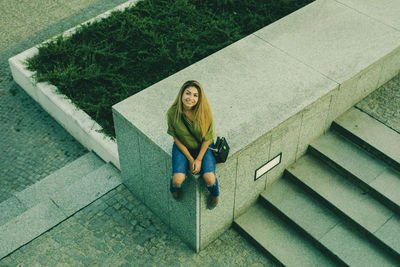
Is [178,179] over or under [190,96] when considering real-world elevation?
under

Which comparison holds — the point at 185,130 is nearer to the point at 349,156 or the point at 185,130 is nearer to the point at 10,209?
the point at 349,156

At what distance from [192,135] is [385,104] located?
3.69 metres

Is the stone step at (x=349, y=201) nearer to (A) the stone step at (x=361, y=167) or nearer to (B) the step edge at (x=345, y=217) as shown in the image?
(B) the step edge at (x=345, y=217)

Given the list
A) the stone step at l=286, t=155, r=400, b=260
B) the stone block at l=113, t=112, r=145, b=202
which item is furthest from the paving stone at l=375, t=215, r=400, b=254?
the stone block at l=113, t=112, r=145, b=202

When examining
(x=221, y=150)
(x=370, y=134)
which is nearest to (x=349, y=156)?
(x=370, y=134)

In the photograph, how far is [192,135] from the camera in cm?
554

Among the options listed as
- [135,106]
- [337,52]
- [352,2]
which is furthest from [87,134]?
[352,2]

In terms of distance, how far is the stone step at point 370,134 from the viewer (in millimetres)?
6869

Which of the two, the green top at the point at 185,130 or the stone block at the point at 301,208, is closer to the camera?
the green top at the point at 185,130

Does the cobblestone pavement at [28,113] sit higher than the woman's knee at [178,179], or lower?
lower

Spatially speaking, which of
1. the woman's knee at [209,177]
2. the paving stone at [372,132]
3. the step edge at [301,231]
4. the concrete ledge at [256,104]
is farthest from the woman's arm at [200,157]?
the paving stone at [372,132]

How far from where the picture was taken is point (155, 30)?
9.66 m

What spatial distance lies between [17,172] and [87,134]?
1390 millimetres

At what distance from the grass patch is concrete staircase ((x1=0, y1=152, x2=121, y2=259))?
31.6 inches
